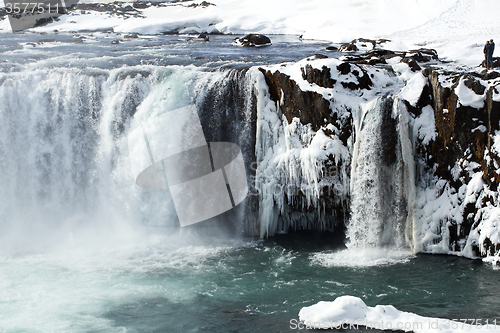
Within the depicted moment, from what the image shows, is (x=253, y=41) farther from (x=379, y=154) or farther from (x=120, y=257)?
(x=120, y=257)

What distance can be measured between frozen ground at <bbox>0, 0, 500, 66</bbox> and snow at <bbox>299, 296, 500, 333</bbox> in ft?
38.2

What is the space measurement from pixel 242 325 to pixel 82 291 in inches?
139

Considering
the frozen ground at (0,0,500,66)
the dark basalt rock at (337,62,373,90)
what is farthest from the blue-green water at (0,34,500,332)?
the frozen ground at (0,0,500,66)

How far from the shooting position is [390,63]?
12.8 metres

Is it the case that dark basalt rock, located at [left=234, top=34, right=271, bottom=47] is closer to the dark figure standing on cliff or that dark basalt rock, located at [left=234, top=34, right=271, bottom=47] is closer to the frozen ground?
the frozen ground

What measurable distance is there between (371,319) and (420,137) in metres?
4.64

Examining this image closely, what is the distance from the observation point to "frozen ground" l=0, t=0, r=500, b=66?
23000 mm

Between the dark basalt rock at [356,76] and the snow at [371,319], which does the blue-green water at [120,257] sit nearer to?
the snow at [371,319]

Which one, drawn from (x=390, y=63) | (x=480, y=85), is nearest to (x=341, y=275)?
(x=480, y=85)

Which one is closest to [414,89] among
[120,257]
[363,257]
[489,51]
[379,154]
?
[379,154]

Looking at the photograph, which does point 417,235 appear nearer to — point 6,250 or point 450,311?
point 450,311

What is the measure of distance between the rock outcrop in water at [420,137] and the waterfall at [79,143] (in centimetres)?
261

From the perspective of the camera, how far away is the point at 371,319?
737cm

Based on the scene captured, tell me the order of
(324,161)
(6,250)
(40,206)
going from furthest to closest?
(40,206) < (6,250) < (324,161)
